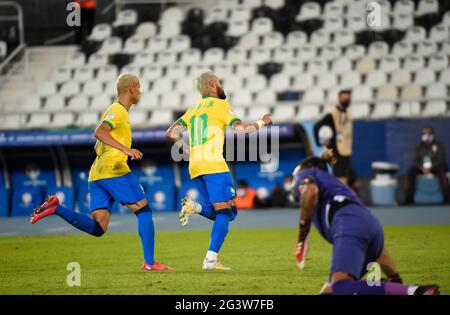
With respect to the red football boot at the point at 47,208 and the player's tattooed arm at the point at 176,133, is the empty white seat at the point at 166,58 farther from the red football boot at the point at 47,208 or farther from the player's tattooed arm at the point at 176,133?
the red football boot at the point at 47,208

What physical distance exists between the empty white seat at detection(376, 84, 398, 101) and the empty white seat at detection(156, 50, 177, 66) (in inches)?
213

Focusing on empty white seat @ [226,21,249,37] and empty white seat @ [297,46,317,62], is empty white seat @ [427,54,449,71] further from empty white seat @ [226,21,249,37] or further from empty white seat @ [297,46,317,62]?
empty white seat @ [226,21,249,37]

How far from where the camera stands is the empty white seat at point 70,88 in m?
25.2

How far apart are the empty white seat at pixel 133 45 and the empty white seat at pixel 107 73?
691 mm

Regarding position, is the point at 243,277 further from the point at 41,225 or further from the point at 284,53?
the point at 284,53

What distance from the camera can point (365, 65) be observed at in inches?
937

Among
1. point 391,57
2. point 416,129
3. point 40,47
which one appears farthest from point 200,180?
point 40,47

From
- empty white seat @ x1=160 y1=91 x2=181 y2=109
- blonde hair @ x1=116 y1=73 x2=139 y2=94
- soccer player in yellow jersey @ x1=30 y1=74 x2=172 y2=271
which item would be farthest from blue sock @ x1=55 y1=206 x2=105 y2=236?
empty white seat @ x1=160 y1=91 x2=181 y2=109

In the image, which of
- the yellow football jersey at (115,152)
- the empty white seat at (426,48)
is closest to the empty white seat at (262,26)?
the empty white seat at (426,48)

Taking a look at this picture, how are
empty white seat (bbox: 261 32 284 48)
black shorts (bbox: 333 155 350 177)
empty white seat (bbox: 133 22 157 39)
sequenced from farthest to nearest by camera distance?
empty white seat (bbox: 133 22 157 39) → empty white seat (bbox: 261 32 284 48) → black shorts (bbox: 333 155 350 177)

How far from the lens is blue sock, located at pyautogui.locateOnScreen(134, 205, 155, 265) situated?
10.8 meters

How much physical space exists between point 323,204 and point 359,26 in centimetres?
1742

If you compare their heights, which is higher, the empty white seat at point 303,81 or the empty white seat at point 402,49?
the empty white seat at point 402,49

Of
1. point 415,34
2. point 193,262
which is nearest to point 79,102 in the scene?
point 415,34
